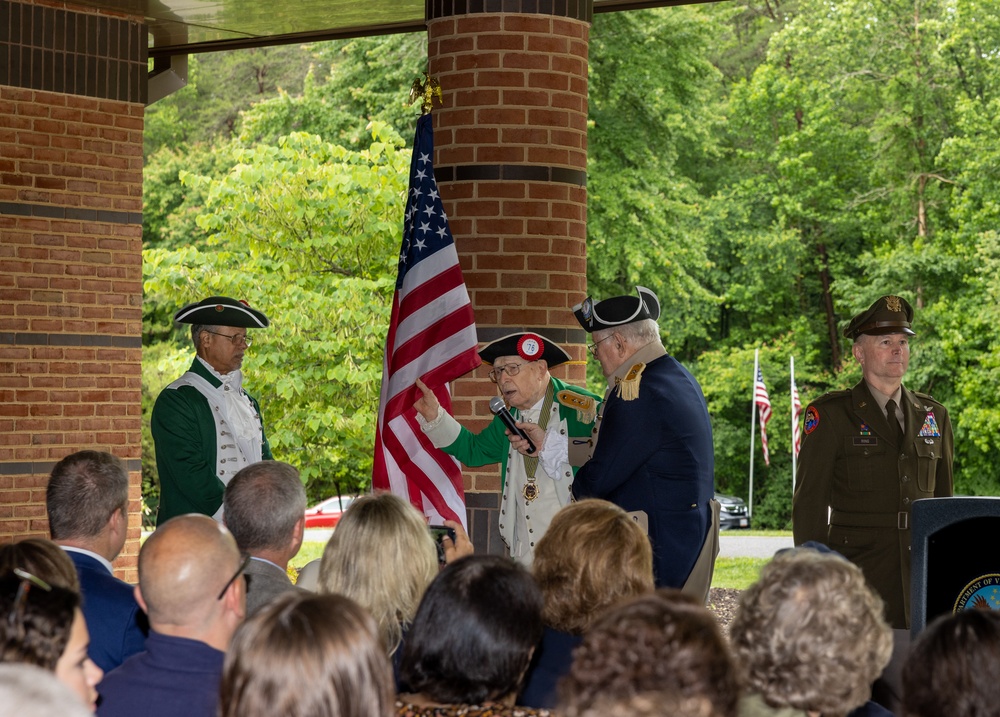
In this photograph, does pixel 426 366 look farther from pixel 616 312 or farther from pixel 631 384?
pixel 631 384

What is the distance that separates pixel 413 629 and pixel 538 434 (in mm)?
2395

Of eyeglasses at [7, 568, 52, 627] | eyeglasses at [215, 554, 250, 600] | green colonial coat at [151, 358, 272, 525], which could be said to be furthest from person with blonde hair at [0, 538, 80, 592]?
green colonial coat at [151, 358, 272, 525]

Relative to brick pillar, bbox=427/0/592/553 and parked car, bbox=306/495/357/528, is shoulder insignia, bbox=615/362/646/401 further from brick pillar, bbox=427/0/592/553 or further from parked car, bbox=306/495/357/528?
parked car, bbox=306/495/357/528

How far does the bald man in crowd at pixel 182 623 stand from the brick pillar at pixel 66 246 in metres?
4.88

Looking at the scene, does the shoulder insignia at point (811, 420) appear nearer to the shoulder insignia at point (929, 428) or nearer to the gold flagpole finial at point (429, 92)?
the shoulder insignia at point (929, 428)

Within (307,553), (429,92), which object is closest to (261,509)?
(429,92)

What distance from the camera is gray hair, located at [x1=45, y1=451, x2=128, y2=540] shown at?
12.6 feet

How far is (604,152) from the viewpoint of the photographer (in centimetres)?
2105

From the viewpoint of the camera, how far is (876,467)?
500 centimetres

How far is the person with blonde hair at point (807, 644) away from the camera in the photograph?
240cm

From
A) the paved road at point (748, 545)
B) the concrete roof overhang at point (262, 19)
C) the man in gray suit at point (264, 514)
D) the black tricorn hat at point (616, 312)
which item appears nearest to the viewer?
the man in gray suit at point (264, 514)

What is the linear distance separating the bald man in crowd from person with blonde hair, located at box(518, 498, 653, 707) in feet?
2.54

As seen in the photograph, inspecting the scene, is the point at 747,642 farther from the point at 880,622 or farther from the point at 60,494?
the point at 60,494

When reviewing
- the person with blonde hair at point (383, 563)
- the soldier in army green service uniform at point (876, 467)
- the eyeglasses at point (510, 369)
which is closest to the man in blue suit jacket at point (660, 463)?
the eyeglasses at point (510, 369)
